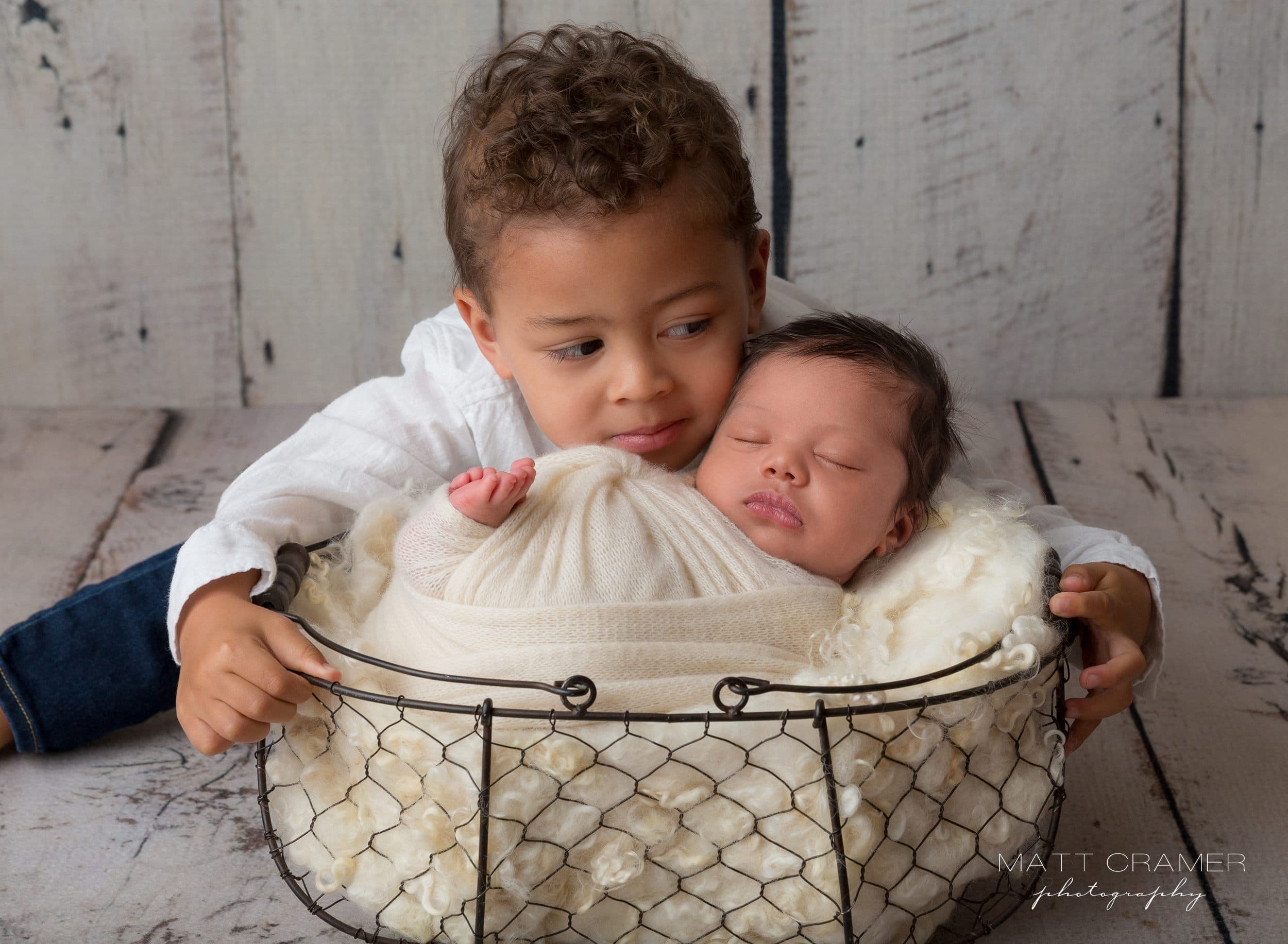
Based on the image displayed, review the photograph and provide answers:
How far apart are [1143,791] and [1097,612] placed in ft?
0.75

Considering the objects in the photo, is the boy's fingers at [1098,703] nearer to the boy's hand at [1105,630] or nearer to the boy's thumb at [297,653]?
the boy's hand at [1105,630]

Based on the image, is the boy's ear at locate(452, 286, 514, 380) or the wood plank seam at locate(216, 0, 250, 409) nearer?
A: the boy's ear at locate(452, 286, 514, 380)

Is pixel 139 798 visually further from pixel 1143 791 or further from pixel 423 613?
pixel 1143 791

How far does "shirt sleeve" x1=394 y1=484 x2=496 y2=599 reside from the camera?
784 millimetres

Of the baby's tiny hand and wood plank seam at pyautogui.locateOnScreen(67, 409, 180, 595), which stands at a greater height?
the baby's tiny hand

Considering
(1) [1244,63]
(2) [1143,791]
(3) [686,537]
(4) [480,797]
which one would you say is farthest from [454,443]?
(1) [1244,63]

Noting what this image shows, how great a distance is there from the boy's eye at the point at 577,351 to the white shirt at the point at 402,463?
15 cm

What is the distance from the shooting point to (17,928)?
31.5 inches

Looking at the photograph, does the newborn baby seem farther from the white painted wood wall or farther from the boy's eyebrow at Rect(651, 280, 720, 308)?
the white painted wood wall

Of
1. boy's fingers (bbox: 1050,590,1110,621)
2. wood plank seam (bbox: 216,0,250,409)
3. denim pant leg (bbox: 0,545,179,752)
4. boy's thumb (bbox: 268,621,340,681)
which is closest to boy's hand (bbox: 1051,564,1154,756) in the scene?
boy's fingers (bbox: 1050,590,1110,621)

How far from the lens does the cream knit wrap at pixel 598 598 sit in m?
0.72

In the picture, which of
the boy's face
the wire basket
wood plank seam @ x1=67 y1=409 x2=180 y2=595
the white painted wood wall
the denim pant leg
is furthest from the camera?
the white painted wood wall

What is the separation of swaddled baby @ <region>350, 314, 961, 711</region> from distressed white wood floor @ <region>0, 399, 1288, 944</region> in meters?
0.22

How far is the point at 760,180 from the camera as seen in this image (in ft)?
5.23
